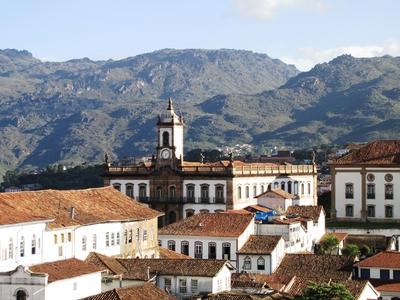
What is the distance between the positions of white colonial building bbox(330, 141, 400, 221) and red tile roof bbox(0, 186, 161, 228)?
26.3m

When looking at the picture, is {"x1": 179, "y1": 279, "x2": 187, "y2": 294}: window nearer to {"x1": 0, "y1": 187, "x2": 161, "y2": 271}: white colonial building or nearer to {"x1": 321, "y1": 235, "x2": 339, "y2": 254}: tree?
{"x1": 0, "y1": 187, "x2": 161, "y2": 271}: white colonial building

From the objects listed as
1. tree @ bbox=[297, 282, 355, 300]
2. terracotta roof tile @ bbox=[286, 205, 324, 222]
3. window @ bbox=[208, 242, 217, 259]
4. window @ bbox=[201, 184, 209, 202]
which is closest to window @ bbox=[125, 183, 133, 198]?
window @ bbox=[201, 184, 209, 202]

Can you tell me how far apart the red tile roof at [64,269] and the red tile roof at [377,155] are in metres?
40.7

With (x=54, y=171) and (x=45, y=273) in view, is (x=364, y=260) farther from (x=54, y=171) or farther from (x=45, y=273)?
(x=54, y=171)

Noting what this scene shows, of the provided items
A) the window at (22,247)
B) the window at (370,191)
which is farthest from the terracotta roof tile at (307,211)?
the window at (22,247)

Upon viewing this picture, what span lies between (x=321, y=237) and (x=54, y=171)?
365 ft

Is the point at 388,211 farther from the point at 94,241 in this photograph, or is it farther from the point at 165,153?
the point at 94,241

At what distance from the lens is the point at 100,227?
5706 centimetres

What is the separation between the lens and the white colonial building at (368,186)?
276ft

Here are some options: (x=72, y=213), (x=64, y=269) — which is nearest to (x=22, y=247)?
(x=64, y=269)

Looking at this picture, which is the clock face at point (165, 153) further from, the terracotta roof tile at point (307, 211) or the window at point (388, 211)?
the window at point (388, 211)

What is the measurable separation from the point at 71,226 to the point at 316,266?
606 inches

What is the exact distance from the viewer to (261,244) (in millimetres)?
61688

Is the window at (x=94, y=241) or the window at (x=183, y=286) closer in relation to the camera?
the window at (x=183, y=286)
